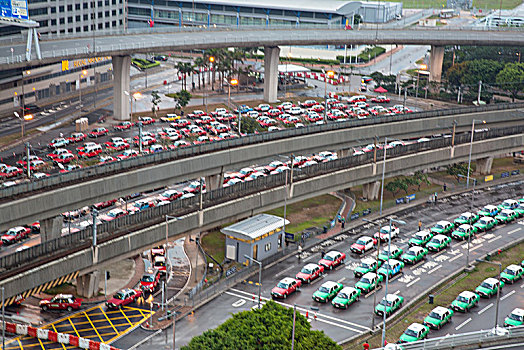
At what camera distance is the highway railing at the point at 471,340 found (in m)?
56.8

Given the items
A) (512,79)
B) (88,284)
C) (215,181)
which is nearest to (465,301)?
(215,181)

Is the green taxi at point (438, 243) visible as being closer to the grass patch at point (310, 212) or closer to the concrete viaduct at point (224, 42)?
the grass patch at point (310, 212)

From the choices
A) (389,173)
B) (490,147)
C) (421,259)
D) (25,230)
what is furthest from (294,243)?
(490,147)

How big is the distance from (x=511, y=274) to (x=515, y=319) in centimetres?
1185

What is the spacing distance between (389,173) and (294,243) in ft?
68.8

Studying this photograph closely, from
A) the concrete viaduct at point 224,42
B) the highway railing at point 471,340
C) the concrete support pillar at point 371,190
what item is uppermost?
the concrete viaduct at point 224,42

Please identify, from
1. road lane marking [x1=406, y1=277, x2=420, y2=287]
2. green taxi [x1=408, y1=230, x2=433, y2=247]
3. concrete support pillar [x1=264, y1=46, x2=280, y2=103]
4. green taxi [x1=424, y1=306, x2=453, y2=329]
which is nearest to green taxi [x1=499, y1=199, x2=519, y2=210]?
green taxi [x1=408, y1=230, x2=433, y2=247]

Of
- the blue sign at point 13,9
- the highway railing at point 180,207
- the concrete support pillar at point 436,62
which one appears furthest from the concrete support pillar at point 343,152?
the concrete support pillar at point 436,62

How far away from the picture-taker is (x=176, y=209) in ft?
262

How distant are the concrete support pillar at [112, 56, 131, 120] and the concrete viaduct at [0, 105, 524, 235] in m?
46.7

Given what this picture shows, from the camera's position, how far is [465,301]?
238 ft

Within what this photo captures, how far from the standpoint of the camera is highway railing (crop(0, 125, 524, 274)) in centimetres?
6600

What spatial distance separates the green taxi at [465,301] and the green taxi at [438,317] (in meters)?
2.06

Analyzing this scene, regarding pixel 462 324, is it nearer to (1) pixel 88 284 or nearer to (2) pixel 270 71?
(1) pixel 88 284
